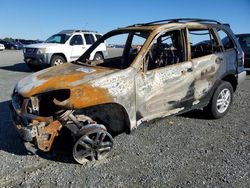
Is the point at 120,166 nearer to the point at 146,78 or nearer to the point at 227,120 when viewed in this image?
the point at 146,78

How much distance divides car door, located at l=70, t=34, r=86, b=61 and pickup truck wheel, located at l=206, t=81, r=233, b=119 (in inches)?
371

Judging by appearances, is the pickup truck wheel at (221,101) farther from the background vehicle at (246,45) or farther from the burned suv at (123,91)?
the background vehicle at (246,45)

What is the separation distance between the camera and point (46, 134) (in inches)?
158

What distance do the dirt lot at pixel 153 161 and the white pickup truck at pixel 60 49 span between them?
26.4ft

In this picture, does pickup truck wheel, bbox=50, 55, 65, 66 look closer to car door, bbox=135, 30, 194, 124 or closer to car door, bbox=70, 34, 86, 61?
car door, bbox=70, 34, 86, 61

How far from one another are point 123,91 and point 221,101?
8.17 ft

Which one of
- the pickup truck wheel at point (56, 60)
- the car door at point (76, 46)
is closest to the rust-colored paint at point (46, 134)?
the pickup truck wheel at point (56, 60)

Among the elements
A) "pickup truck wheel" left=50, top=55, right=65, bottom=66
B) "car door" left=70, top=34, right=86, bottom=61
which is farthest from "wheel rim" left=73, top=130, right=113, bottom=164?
"car door" left=70, top=34, right=86, bottom=61

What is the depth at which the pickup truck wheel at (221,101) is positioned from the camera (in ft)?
18.6

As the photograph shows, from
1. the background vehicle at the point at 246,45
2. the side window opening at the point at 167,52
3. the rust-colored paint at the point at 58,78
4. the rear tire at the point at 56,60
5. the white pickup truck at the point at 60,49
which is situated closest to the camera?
the rust-colored paint at the point at 58,78

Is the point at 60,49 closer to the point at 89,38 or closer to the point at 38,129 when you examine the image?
the point at 89,38

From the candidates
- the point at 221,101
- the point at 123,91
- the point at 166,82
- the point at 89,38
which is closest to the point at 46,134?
the point at 123,91

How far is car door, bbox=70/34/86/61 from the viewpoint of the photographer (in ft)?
46.5

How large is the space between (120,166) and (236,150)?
178 cm
